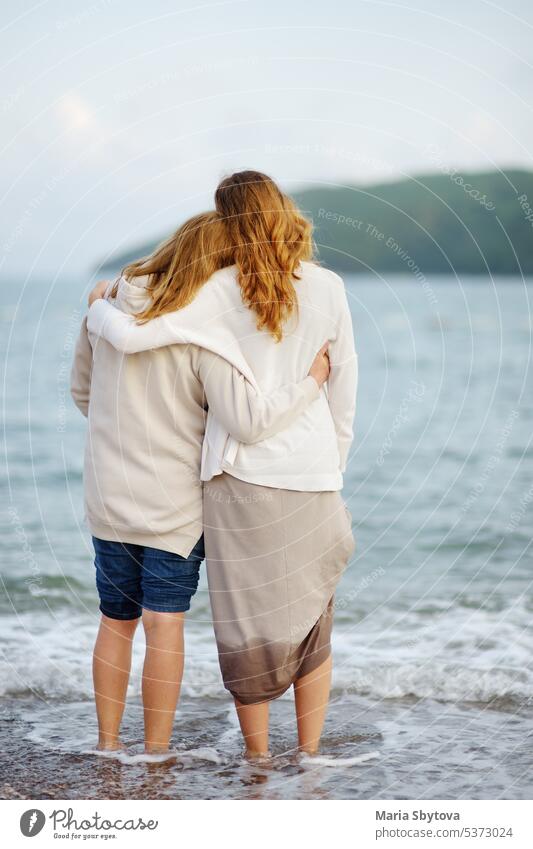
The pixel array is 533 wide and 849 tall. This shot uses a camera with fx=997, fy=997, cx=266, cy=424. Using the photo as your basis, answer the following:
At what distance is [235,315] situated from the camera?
2.29 m

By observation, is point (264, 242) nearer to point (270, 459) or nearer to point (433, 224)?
point (270, 459)

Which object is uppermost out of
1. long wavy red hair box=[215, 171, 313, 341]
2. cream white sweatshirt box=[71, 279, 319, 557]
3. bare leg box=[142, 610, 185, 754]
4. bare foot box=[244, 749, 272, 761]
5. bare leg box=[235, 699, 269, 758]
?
long wavy red hair box=[215, 171, 313, 341]

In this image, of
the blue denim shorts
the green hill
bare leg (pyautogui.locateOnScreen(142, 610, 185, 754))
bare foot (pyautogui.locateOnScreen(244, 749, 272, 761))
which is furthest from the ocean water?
the green hill

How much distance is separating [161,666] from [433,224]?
12.6 m

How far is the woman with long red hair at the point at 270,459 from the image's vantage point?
226cm

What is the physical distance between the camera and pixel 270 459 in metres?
2.35

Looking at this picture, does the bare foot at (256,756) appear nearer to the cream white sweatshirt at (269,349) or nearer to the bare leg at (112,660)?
the bare leg at (112,660)

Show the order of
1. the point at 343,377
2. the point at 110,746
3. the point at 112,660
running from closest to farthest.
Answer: the point at 343,377 → the point at 112,660 → the point at 110,746

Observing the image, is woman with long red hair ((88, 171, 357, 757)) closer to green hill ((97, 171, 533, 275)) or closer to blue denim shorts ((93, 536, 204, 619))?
blue denim shorts ((93, 536, 204, 619))

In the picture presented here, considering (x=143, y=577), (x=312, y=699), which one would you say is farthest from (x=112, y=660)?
(x=312, y=699)

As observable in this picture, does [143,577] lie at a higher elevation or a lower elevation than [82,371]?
lower

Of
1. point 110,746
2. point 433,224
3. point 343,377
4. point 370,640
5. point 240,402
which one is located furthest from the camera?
point 433,224

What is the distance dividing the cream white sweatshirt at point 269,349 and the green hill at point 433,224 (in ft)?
21.0

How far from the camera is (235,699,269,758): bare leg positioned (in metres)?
2.53
